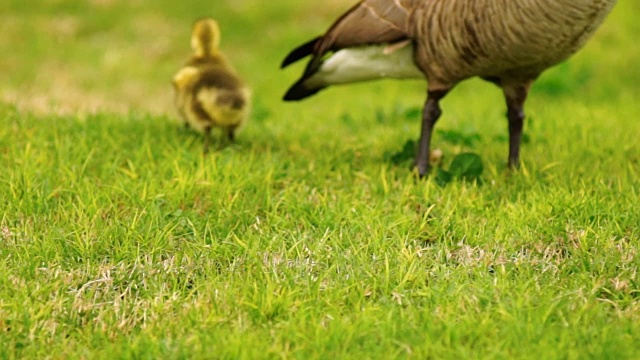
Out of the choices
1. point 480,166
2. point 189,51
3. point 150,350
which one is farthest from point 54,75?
point 150,350

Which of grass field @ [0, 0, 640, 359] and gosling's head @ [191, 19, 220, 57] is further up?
gosling's head @ [191, 19, 220, 57]

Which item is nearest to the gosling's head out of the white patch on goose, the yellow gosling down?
the yellow gosling down

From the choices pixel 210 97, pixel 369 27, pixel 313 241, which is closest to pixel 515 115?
pixel 369 27

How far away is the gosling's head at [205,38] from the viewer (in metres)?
7.45

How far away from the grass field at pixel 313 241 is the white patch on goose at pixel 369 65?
2.07ft

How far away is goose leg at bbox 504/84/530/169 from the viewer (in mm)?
6367

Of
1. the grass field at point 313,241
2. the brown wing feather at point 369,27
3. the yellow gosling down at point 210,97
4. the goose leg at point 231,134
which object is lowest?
the grass field at point 313,241

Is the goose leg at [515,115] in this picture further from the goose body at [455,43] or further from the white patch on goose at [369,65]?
the white patch on goose at [369,65]

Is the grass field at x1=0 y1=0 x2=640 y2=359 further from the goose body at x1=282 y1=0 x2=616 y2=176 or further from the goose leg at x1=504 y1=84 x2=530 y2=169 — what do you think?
the goose body at x1=282 y1=0 x2=616 y2=176

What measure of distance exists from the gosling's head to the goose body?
87 centimetres

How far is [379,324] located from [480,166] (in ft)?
7.93

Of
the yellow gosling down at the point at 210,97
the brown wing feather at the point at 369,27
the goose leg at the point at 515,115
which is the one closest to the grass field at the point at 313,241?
the goose leg at the point at 515,115

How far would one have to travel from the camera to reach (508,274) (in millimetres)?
4539

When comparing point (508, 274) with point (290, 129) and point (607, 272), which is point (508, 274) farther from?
point (290, 129)
